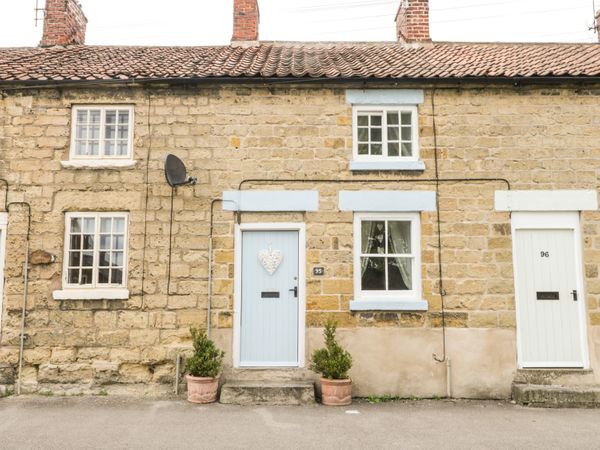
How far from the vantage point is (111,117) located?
8.61 meters

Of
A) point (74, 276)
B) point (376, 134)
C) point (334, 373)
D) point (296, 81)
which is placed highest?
point (296, 81)

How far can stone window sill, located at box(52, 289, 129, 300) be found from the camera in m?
8.05

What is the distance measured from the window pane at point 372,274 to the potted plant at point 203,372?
2.75m

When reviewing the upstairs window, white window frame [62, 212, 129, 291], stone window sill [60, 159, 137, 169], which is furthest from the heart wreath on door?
A: the upstairs window

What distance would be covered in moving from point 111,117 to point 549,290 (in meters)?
8.20

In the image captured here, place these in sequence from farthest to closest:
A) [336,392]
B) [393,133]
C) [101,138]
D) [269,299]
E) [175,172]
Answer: [393,133]
[101,138]
[269,299]
[175,172]
[336,392]

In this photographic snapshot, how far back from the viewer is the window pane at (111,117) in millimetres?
8602

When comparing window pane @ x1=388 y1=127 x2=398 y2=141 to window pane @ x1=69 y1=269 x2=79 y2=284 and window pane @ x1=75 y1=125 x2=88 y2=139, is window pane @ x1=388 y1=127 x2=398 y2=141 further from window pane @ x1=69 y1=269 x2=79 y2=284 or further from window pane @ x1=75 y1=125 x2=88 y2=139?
window pane @ x1=69 y1=269 x2=79 y2=284

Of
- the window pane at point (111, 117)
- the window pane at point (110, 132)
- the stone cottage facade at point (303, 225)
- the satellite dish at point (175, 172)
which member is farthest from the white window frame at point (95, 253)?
the window pane at point (111, 117)

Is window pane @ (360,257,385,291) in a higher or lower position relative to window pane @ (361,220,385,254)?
lower

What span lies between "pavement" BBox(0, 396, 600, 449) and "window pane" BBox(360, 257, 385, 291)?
6.17 feet

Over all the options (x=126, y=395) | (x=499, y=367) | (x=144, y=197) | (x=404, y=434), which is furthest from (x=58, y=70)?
(x=499, y=367)

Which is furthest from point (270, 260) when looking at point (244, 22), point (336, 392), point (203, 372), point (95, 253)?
point (244, 22)

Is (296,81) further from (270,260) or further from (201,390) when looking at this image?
(201,390)
